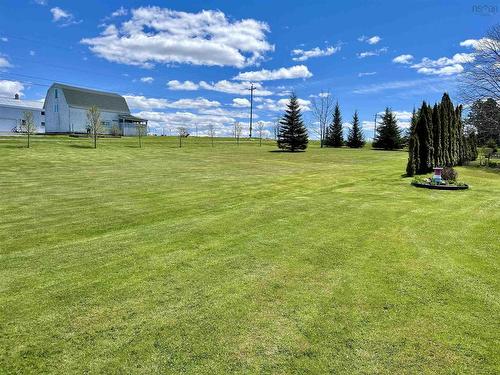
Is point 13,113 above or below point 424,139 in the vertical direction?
above

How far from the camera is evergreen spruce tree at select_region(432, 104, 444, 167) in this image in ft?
70.8

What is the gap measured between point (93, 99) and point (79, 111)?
14.9ft

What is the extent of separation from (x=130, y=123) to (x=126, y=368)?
6257 cm

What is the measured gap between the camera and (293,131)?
144 ft

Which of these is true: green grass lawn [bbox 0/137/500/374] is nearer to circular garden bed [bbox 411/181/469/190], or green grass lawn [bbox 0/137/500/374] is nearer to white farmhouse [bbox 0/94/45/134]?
circular garden bed [bbox 411/181/469/190]

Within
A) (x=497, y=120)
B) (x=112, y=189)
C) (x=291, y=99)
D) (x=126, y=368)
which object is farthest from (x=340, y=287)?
(x=291, y=99)

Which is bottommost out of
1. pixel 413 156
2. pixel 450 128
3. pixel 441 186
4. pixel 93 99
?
pixel 441 186

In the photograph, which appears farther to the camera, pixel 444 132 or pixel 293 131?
pixel 293 131

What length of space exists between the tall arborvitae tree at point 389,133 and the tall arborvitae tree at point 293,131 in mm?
16308

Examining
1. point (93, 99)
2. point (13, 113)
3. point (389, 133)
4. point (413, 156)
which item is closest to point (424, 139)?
point (413, 156)

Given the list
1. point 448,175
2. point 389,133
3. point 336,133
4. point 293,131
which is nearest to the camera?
point 448,175

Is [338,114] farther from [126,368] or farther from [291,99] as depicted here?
[126,368]

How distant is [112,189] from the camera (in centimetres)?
1282

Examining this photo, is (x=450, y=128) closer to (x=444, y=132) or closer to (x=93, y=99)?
(x=444, y=132)
